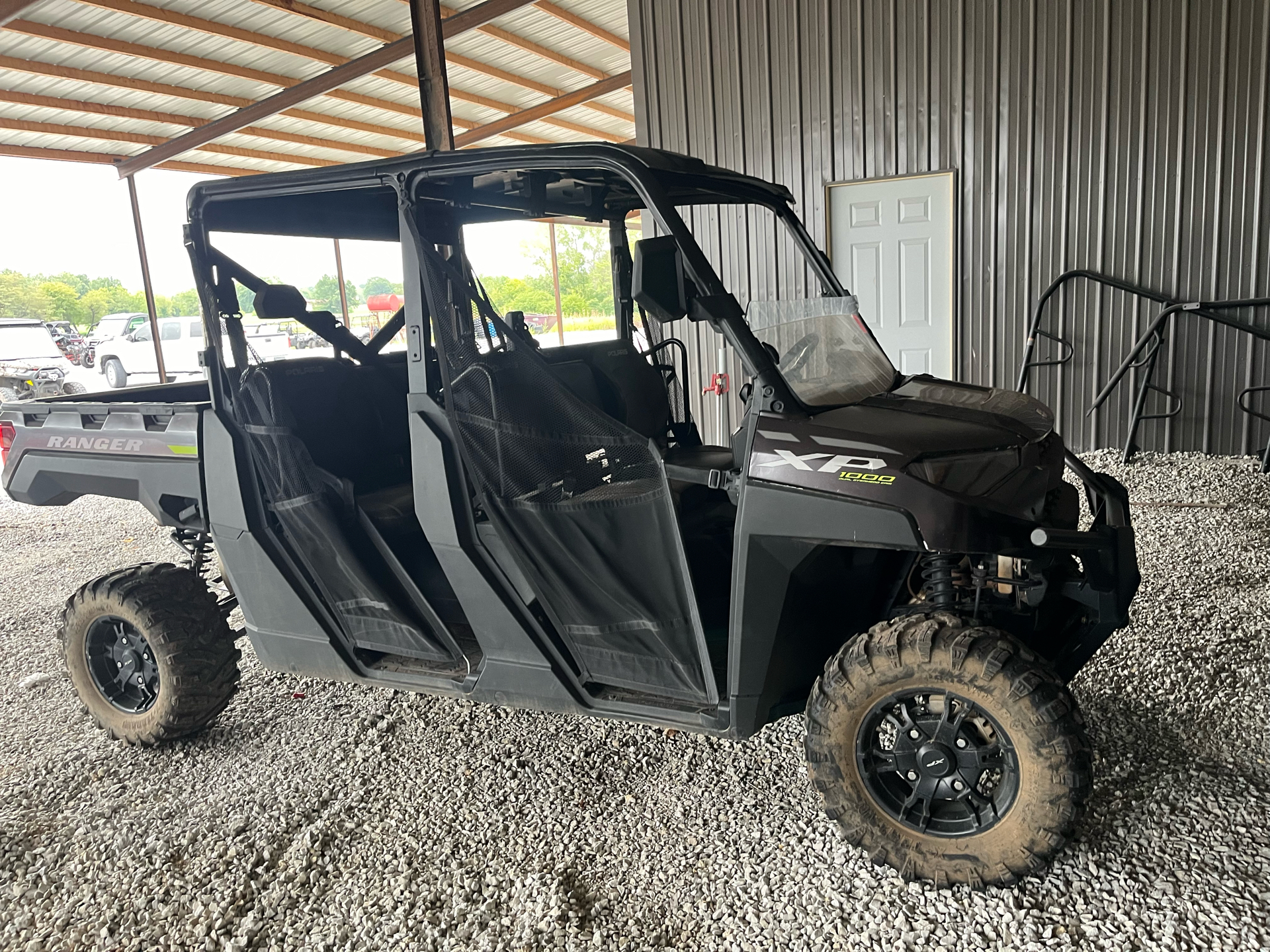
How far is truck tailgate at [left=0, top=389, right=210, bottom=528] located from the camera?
3.25 meters

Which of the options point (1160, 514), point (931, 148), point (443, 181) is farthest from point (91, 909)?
point (931, 148)

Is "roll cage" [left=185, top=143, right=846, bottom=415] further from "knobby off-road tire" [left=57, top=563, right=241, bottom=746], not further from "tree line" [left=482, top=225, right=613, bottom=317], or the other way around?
"tree line" [left=482, top=225, right=613, bottom=317]

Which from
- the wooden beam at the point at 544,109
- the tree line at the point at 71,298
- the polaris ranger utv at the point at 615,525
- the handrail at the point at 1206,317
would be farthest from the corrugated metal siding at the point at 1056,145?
the tree line at the point at 71,298

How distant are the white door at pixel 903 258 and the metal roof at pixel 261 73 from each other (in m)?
5.10

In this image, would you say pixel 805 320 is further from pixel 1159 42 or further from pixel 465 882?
pixel 1159 42

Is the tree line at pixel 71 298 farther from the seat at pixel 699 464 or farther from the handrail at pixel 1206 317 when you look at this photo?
the seat at pixel 699 464

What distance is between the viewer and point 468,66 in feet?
38.9

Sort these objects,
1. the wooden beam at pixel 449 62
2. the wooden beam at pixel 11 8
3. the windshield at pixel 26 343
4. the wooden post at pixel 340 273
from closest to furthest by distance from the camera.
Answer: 1. the wooden beam at pixel 11 8
2. the wooden beam at pixel 449 62
3. the windshield at pixel 26 343
4. the wooden post at pixel 340 273

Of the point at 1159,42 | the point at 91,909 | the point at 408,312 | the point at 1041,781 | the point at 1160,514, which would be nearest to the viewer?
the point at 1041,781

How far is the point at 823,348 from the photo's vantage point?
2.84m

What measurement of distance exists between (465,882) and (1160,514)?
201 inches

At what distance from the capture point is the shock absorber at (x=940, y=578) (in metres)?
2.49

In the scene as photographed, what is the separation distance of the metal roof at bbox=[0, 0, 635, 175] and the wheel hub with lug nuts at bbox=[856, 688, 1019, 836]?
9.04 metres

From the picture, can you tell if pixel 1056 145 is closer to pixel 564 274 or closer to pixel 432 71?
pixel 432 71
